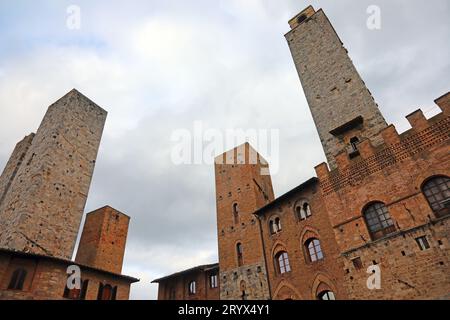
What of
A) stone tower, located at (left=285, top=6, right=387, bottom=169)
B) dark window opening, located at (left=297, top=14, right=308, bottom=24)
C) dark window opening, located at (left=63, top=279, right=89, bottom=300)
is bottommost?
dark window opening, located at (left=63, top=279, right=89, bottom=300)

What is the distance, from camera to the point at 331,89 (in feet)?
56.1

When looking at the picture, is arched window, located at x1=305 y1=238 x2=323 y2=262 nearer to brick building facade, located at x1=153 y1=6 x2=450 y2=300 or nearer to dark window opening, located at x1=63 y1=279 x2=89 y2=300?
brick building facade, located at x1=153 y1=6 x2=450 y2=300

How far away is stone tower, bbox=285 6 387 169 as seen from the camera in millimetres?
14492

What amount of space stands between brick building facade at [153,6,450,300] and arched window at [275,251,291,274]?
0.19 feet

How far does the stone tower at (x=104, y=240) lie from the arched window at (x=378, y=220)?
16.5m

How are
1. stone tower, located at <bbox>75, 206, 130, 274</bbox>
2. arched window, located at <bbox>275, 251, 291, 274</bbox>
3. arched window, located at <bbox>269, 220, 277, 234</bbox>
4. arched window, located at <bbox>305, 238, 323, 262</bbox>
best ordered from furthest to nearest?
1. stone tower, located at <bbox>75, 206, 130, 274</bbox>
2. arched window, located at <bbox>269, 220, 277, 234</bbox>
3. arched window, located at <bbox>275, 251, 291, 274</bbox>
4. arched window, located at <bbox>305, 238, 323, 262</bbox>

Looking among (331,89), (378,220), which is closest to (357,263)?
(378,220)

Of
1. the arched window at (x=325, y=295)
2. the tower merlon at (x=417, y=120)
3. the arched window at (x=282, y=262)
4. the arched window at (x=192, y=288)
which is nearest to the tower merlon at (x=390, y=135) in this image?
the tower merlon at (x=417, y=120)

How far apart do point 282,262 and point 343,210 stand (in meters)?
6.29

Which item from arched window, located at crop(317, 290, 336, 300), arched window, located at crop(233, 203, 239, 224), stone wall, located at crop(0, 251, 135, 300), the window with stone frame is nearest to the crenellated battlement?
arched window, located at crop(317, 290, 336, 300)

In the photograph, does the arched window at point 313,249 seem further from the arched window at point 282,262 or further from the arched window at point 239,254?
the arched window at point 239,254

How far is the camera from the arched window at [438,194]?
1002 centimetres
